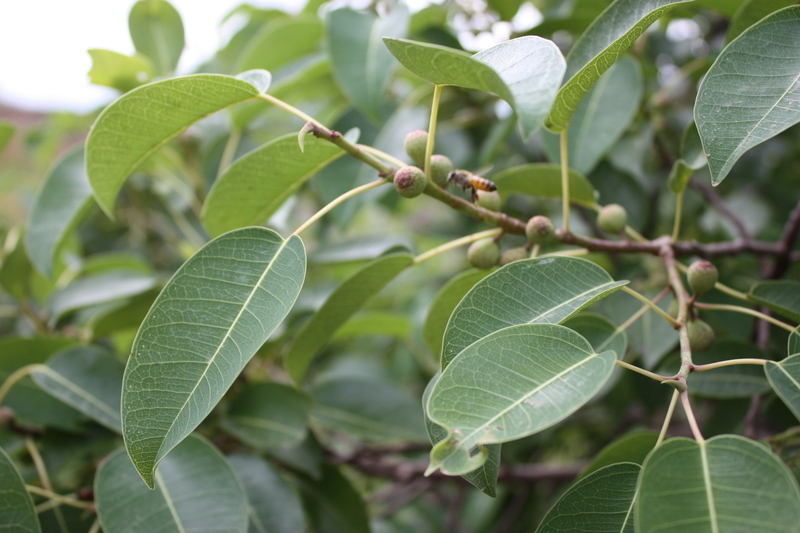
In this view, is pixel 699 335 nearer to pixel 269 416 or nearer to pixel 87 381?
pixel 269 416

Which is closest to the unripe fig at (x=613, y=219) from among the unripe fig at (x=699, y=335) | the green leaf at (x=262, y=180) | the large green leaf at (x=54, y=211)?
the unripe fig at (x=699, y=335)

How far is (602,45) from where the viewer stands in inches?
28.0

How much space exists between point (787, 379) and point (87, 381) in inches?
40.4

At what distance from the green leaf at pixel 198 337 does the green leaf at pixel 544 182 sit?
1.48 ft

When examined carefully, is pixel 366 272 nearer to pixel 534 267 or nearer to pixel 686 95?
pixel 534 267

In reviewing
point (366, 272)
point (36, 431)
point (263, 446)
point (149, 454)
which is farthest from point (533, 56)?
point (36, 431)

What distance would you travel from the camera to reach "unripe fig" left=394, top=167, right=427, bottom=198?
0.67 metres

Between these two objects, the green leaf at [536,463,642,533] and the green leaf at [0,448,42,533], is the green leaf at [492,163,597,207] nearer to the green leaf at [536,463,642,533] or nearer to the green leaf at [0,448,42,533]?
the green leaf at [536,463,642,533]

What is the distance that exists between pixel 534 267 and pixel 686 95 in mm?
1321

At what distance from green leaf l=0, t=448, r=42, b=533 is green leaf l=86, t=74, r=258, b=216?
396 millimetres

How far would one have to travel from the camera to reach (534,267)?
2.15ft

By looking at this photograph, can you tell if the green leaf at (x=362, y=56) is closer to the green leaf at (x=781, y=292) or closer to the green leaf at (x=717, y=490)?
the green leaf at (x=781, y=292)

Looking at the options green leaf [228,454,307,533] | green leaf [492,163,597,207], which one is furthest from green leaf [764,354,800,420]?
green leaf [228,454,307,533]

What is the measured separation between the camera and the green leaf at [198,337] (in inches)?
22.9
